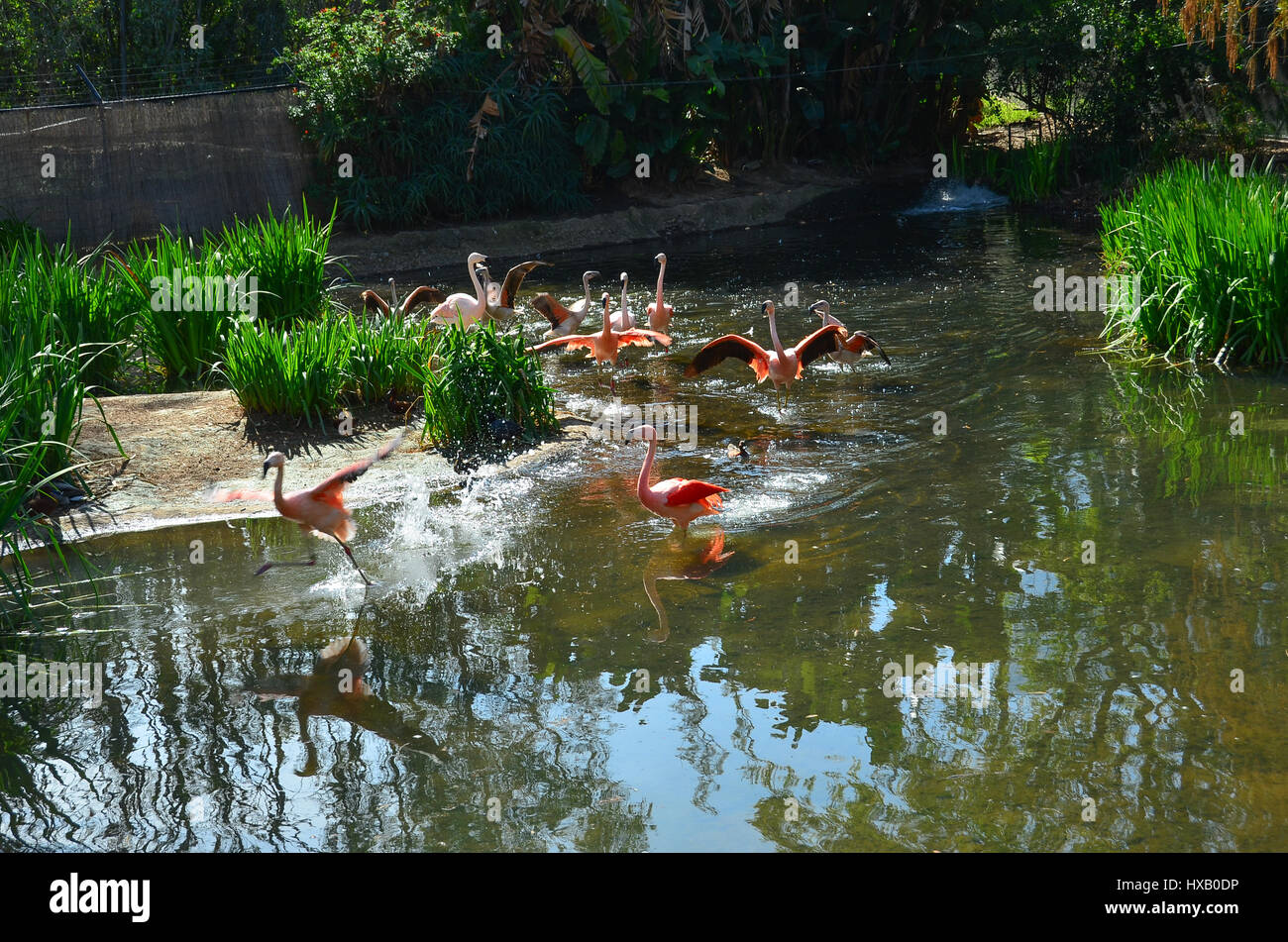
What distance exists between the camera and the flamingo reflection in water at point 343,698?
448 centimetres

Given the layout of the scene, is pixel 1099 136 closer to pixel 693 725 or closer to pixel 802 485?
pixel 802 485

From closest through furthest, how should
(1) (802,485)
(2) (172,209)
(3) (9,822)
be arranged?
1. (3) (9,822)
2. (1) (802,485)
3. (2) (172,209)

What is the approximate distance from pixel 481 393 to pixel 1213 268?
5629 mm

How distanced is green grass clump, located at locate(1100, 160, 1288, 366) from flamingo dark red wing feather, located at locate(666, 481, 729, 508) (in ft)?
16.1

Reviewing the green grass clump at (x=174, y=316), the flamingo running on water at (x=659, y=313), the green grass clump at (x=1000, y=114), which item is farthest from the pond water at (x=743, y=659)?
the green grass clump at (x=1000, y=114)

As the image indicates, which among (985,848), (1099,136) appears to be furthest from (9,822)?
(1099,136)

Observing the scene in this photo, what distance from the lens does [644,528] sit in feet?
21.7

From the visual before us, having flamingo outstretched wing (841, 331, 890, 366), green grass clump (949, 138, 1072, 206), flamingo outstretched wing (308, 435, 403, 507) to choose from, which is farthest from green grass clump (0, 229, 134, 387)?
green grass clump (949, 138, 1072, 206)

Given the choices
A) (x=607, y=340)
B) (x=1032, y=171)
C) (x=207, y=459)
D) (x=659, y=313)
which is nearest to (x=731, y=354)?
(x=607, y=340)

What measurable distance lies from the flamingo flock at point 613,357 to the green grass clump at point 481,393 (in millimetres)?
545

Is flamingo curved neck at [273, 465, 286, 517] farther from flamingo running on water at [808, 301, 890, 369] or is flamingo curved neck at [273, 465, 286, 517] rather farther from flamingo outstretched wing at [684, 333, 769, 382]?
flamingo running on water at [808, 301, 890, 369]

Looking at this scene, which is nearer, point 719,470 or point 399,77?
point 719,470

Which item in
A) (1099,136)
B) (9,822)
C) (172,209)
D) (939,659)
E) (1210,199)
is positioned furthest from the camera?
(1099,136)
